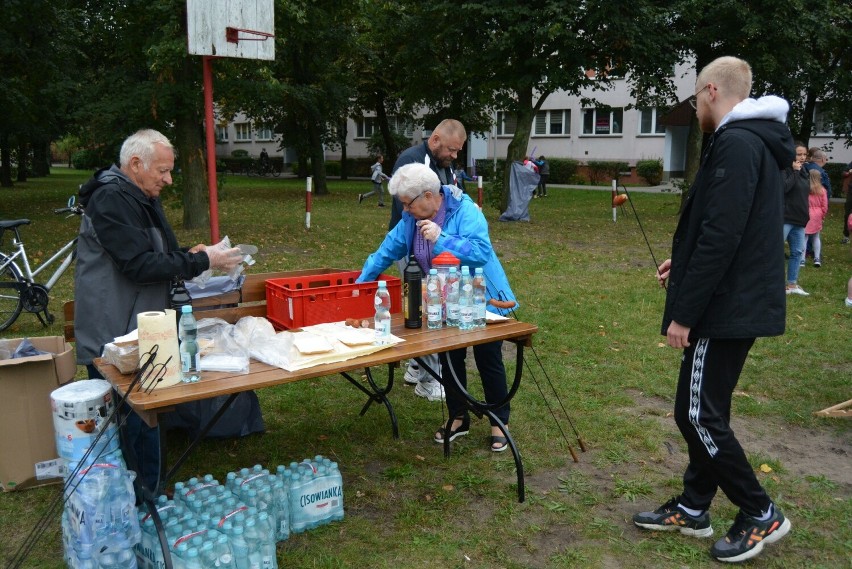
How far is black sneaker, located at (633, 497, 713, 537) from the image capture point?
334 cm

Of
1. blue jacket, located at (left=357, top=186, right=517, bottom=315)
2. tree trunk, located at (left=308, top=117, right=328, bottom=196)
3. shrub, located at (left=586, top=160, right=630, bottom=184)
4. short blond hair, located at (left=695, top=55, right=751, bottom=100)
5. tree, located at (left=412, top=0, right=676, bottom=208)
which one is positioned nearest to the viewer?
short blond hair, located at (left=695, top=55, right=751, bottom=100)

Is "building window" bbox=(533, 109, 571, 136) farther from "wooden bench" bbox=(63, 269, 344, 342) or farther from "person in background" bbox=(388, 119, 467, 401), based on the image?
"wooden bench" bbox=(63, 269, 344, 342)

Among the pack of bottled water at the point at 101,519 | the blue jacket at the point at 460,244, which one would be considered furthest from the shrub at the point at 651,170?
the pack of bottled water at the point at 101,519

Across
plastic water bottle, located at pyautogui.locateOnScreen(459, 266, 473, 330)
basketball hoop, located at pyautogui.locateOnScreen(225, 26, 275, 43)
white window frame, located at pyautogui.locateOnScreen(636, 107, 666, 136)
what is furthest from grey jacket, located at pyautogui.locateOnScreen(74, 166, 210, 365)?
white window frame, located at pyautogui.locateOnScreen(636, 107, 666, 136)

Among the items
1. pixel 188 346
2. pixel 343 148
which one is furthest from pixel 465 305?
pixel 343 148

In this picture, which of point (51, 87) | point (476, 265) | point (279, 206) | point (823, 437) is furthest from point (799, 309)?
point (279, 206)

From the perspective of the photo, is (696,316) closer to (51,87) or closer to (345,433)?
(345,433)

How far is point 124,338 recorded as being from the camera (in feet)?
10.0

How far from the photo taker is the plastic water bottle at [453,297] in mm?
3682

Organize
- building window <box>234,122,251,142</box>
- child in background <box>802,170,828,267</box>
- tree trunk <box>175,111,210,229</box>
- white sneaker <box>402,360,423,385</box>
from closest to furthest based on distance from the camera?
white sneaker <box>402,360,423,385</box> < child in background <box>802,170,828,267</box> < tree trunk <box>175,111,210,229</box> < building window <box>234,122,251,142</box>

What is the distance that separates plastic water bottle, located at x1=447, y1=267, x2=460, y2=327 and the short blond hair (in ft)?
4.91

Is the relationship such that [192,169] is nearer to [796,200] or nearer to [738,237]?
[796,200]

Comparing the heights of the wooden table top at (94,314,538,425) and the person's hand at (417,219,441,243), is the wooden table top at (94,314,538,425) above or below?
below

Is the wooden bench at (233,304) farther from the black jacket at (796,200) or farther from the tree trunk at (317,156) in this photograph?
the tree trunk at (317,156)
